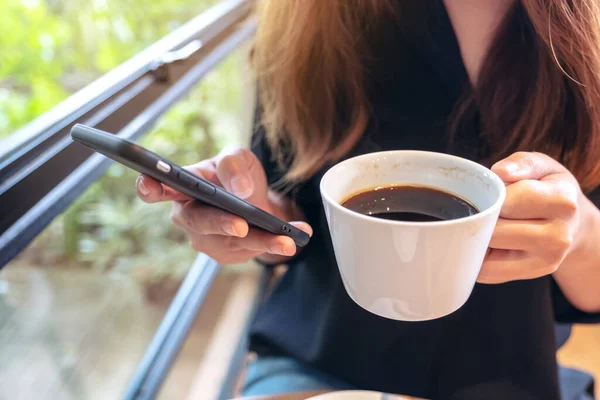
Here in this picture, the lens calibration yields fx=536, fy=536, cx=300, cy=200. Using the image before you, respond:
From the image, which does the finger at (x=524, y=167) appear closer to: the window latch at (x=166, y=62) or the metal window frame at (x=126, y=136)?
the metal window frame at (x=126, y=136)

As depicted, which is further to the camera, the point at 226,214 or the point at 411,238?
the point at 226,214

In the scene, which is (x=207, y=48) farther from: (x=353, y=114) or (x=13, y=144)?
(x=13, y=144)

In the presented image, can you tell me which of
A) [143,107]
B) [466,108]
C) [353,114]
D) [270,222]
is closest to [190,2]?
[143,107]

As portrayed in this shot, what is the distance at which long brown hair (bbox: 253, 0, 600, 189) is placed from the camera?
56 centimetres

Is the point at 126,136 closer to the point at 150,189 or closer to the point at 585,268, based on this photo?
the point at 150,189

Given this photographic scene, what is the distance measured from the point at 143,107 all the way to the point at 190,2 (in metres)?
0.48

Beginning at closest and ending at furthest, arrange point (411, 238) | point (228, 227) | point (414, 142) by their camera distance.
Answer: point (411, 238) < point (228, 227) < point (414, 142)

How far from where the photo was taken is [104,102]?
0.66m

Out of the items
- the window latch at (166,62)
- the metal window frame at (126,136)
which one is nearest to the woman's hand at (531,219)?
the metal window frame at (126,136)

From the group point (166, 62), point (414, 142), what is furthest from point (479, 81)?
point (166, 62)

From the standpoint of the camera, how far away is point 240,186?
0.56 meters

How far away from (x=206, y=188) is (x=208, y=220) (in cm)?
9

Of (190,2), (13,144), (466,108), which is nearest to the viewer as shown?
(13,144)

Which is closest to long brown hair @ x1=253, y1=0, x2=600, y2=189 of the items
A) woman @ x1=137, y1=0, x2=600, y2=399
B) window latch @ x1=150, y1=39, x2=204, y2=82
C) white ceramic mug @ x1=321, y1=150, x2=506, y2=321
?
woman @ x1=137, y1=0, x2=600, y2=399
